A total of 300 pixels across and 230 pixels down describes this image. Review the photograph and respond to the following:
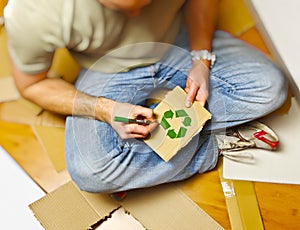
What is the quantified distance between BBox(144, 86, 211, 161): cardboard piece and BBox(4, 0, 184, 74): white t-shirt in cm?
11

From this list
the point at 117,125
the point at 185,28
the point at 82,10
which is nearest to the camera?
the point at 82,10

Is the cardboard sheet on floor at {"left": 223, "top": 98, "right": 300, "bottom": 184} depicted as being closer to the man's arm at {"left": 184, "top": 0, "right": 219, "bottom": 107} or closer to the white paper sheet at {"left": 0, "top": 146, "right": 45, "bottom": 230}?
the man's arm at {"left": 184, "top": 0, "right": 219, "bottom": 107}

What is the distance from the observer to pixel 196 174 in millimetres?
1114

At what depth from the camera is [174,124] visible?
3.32ft

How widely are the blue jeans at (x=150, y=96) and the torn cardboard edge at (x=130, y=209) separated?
5cm

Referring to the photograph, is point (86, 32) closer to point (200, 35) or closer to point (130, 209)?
point (200, 35)

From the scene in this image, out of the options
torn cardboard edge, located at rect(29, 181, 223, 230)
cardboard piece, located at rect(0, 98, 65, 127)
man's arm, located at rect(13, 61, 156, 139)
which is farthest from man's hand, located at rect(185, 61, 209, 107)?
cardboard piece, located at rect(0, 98, 65, 127)

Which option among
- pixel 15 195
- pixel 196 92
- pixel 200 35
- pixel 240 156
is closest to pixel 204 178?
pixel 240 156

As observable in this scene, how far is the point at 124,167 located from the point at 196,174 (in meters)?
0.19

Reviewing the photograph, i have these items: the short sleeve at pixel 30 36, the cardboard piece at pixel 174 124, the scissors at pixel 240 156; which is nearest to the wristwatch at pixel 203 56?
the cardboard piece at pixel 174 124

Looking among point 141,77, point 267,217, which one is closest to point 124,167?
point 141,77

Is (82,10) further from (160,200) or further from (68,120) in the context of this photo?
(160,200)

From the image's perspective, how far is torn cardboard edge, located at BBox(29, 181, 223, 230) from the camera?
106cm

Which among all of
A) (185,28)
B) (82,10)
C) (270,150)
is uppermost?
(82,10)
